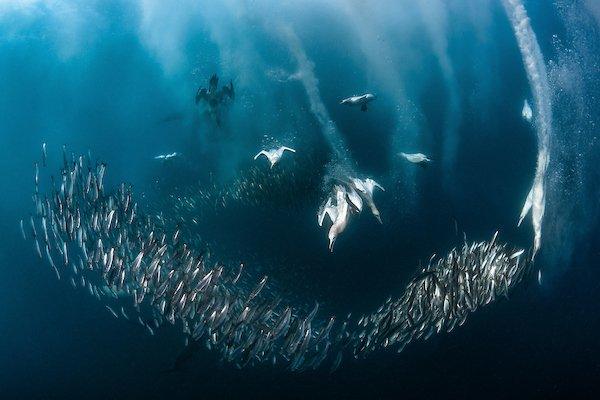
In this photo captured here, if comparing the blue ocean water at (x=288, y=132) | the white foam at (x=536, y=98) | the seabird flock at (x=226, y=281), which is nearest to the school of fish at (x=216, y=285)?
the seabird flock at (x=226, y=281)

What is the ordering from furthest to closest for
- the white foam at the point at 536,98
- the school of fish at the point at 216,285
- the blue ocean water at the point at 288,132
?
the white foam at the point at 536,98, the blue ocean water at the point at 288,132, the school of fish at the point at 216,285

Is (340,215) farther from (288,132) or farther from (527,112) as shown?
(527,112)

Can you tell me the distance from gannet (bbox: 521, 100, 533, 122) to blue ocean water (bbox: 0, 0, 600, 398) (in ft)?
0.69

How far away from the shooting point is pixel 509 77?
12719mm

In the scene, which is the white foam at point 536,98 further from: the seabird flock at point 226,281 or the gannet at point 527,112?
the seabird flock at point 226,281

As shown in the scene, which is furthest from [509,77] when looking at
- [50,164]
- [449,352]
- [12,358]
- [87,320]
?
[12,358]

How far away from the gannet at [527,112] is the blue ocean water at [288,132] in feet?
0.69

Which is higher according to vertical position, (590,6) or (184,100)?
(184,100)

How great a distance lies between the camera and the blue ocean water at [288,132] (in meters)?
11.7

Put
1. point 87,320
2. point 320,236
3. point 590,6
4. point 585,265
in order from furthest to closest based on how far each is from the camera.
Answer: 1. point 585,265
2. point 87,320
3. point 590,6
4. point 320,236

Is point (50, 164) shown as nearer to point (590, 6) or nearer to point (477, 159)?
point (477, 159)

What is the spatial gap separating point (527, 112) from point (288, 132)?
6741 millimetres

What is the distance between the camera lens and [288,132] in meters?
12.1

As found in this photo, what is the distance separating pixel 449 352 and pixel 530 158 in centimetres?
637
